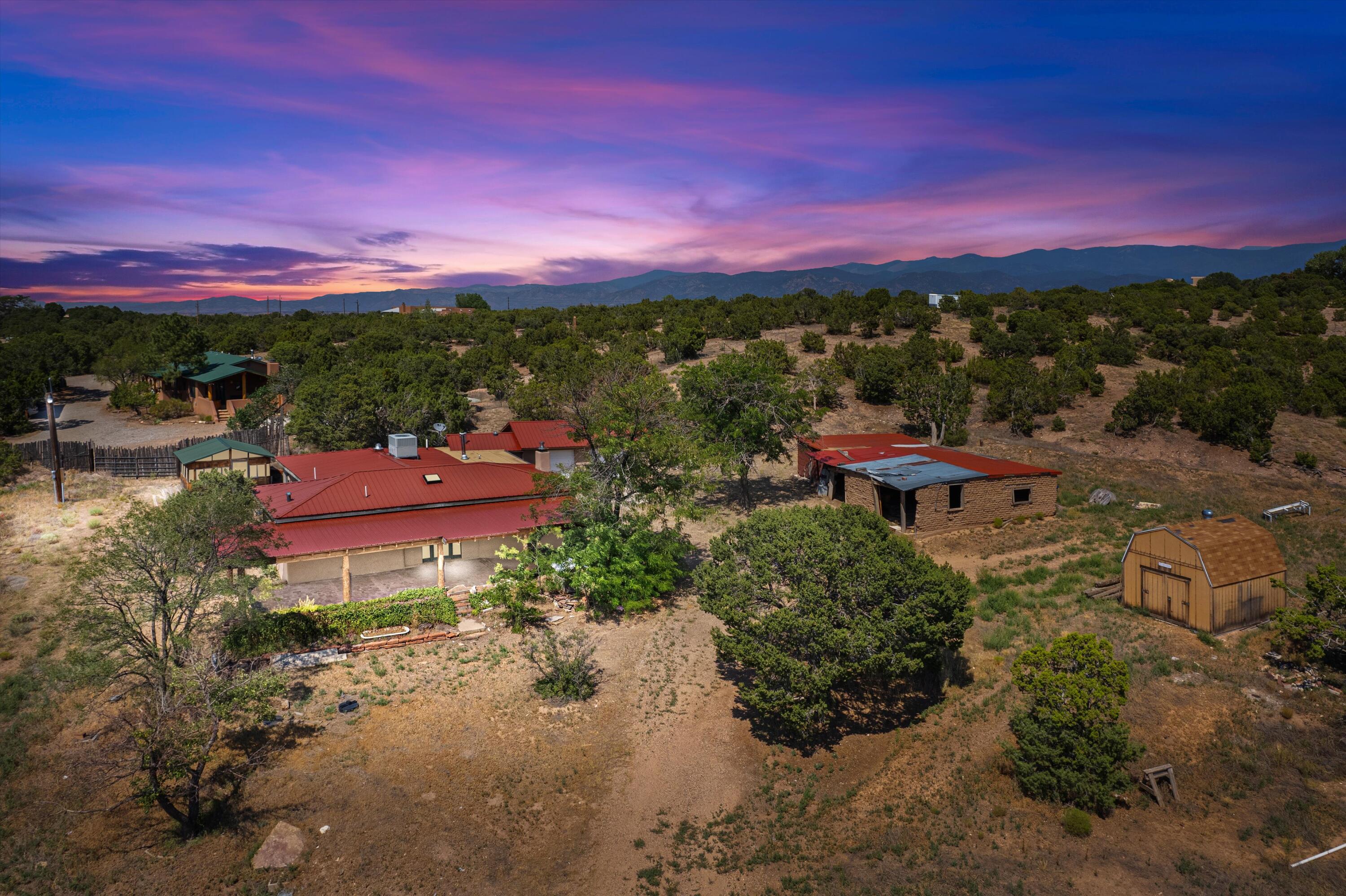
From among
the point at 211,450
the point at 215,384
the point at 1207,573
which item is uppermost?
the point at 215,384

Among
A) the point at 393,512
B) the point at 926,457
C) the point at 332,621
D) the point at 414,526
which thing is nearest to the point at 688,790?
the point at 332,621

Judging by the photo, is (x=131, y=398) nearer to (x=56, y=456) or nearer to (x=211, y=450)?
(x=56, y=456)

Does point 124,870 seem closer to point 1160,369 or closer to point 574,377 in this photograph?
point 574,377

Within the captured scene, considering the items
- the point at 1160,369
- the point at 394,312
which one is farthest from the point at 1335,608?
the point at 394,312

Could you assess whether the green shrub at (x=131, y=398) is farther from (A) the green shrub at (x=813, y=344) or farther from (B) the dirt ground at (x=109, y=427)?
(A) the green shrub at (x=813, y=344)

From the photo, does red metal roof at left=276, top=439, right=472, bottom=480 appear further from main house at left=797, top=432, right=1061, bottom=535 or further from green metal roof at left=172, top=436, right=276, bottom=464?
main house at left=797, top=432, right=1061, bottom=535

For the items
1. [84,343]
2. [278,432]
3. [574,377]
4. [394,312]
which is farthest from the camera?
[394,312]

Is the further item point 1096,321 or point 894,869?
point 1096,321
